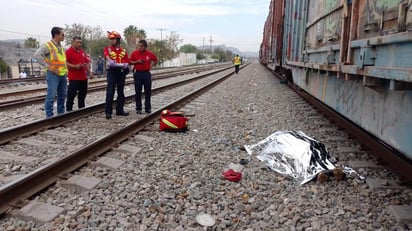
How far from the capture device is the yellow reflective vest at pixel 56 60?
6330 mm

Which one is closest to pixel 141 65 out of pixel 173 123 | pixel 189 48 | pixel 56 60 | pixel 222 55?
pixel 56 60

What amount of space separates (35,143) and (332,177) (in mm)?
4124

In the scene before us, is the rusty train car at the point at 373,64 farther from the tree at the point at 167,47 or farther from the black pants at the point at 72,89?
the tree at the point at 167,47

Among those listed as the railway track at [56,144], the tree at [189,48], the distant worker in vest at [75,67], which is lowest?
the railway track at [56,144]

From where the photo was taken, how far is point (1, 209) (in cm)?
272

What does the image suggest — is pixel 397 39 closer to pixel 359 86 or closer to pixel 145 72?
pixel 359 86

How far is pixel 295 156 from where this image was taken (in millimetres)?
4129

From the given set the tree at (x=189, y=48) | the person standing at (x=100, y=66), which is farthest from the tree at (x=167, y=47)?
the tree at (x=189, y=48)

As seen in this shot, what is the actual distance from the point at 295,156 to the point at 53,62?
4930 mm

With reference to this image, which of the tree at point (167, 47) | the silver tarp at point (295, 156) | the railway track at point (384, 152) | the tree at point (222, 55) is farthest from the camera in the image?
the tree at point (222, 55)

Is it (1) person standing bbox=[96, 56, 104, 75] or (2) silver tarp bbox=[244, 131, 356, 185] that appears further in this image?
(1) person standing bbox=[96, 56, 104, 75]

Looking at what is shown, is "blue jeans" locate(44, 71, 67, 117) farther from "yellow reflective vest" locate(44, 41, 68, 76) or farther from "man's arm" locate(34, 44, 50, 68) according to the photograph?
"man's arm" locate(34, 44, 50, 68)

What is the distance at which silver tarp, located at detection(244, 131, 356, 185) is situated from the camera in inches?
151

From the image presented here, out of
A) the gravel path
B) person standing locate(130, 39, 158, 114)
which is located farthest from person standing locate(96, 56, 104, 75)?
the gravel path
